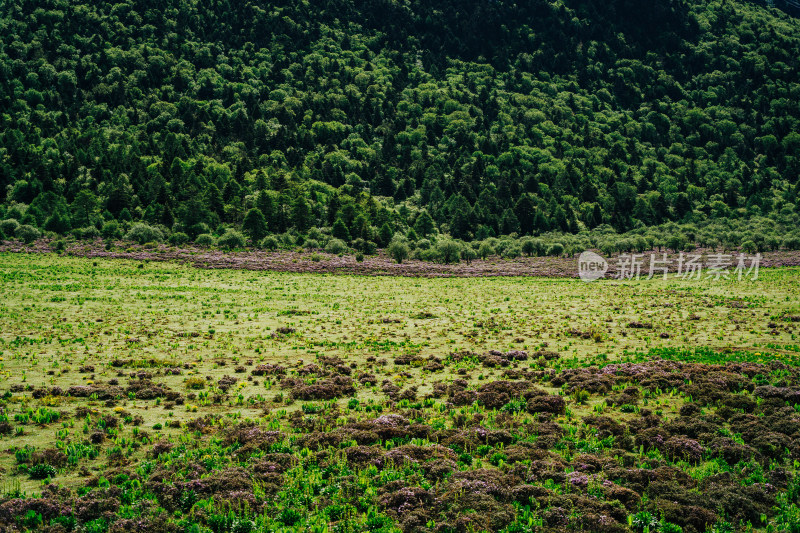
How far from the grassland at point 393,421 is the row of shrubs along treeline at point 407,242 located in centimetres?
6340

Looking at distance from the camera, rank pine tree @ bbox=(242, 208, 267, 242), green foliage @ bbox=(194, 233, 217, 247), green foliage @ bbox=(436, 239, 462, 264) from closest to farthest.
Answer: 1. green foliage @ bbox=(194, 233, 217, 247)
2. green foliage @ bbox=(436, 239, 462, 264)
3. pine tree @ bbox=(242, 208, 267, 242)

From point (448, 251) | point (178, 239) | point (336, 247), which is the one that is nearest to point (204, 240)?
point (178, 239)

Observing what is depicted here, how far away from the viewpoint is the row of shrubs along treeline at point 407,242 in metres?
97.0

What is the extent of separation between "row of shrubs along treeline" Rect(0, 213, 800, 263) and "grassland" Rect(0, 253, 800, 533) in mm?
63401

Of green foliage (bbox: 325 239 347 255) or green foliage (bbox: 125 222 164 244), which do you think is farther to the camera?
green foliage (bbox: 325 239 347 255)

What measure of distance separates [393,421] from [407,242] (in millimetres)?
104171

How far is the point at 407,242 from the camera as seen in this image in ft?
394

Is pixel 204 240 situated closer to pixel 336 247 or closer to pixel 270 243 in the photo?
pixel 270 243

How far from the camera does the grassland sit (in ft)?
37.3

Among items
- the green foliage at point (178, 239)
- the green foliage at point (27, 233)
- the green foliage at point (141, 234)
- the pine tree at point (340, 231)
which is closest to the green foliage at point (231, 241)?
the green foliage at point (178, 239)

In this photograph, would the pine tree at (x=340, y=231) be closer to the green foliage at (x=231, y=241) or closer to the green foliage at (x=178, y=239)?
the green foliage at (x=231, y=241)

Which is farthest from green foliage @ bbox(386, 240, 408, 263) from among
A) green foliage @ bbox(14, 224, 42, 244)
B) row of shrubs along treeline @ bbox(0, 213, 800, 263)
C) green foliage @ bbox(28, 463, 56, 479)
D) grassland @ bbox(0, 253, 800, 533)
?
green foliage @ bbox(28, 463, 56, 479)

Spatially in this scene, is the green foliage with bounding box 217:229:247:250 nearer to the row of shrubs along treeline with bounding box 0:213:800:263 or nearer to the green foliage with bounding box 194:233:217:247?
the row of shrubs along treeline with bounding box 0:213:800:263

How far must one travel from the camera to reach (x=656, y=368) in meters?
22.8
